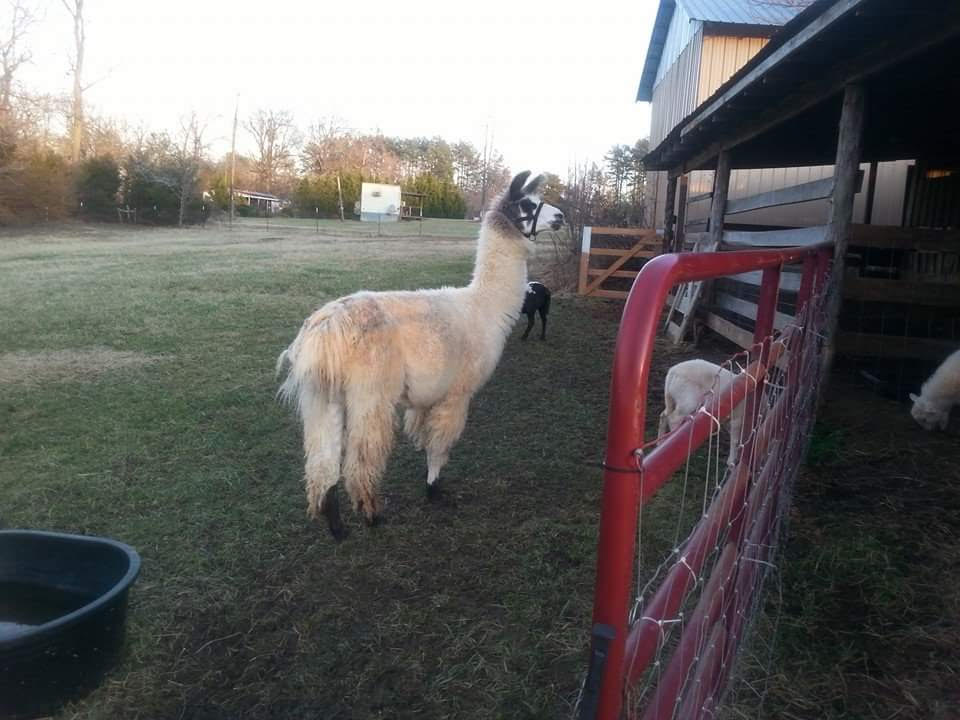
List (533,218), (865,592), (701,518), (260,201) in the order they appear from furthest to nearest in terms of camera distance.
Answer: (260,201) → (533,218) → (865,592) → (701,518)

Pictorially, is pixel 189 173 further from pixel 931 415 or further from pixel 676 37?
pixel 931 415

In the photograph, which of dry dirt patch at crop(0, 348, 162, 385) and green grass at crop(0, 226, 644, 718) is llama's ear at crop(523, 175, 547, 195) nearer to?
green grass at crop(0, 226, 644, 718)

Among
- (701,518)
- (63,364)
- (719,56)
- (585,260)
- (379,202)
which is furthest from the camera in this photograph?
(379,202)

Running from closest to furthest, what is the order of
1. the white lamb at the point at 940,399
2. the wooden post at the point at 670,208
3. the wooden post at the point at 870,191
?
the white lamb at the point at 940,399 < the wooden post at the point at 870,191 < the wooden post at the point at 670,208

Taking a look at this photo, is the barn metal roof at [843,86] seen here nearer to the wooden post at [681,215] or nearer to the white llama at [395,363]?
the wooden post at [681,215]

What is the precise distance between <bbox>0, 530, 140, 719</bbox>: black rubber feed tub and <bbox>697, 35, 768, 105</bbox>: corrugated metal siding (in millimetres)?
17941

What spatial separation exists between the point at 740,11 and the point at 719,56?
135cm

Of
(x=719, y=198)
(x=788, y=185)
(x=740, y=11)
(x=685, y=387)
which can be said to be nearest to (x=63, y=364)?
(x=685, y=387)

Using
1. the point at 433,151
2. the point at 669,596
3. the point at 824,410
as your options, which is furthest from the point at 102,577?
the point at 433,151

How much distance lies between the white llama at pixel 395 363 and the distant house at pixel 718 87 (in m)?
7.27

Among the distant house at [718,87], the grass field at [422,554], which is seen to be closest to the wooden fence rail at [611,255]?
the distant house at [718,87]

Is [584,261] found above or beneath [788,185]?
A: beneath

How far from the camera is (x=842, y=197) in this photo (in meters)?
5.29

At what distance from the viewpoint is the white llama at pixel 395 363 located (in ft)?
13.7
